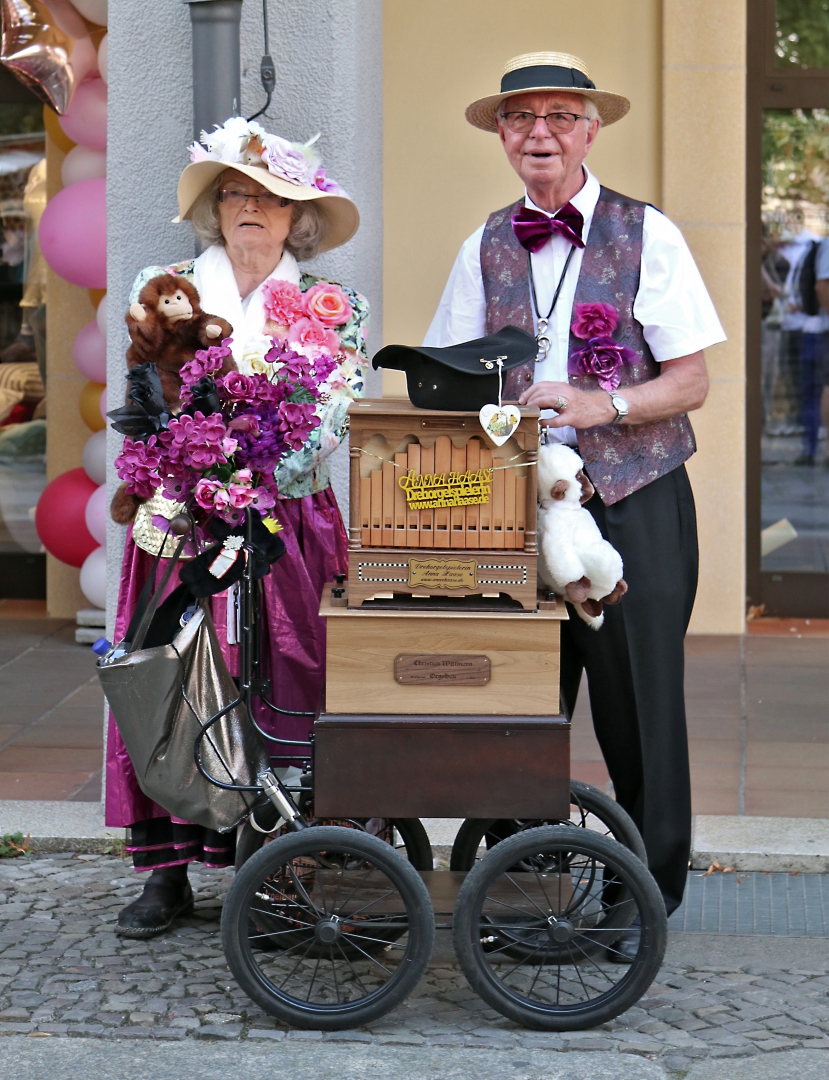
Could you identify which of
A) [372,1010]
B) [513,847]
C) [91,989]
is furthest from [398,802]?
[91,989]

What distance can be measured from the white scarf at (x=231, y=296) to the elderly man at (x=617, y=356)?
41 cm

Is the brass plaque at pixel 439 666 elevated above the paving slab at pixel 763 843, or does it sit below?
above

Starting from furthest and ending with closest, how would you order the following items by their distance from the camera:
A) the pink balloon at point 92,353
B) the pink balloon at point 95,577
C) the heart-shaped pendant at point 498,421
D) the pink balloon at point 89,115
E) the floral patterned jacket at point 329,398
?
the pink balloon at point 95,577 → the pink balloon at point 92,353 → the pink balloon at point 89,115 → the floral patterned jacket at point 329,398 → the heart-shaped pendant at point 498,421

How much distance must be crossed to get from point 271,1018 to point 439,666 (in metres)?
0.88

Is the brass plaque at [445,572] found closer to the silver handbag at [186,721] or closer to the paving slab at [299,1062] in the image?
the silver handbag at [186,721]

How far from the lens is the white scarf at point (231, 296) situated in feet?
11.1

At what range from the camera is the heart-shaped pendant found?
2852 millimetres

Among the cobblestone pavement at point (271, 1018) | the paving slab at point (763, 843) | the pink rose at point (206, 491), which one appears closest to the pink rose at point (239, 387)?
the pink rose at point (206, 491)

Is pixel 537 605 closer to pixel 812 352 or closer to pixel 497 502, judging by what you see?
pixel 497 502

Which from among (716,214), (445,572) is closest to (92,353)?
(716,214)

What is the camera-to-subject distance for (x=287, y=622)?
11.6 ft

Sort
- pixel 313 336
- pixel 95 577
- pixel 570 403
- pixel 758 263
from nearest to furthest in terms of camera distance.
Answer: pixel 570 403
pixel 313 336
pixel 95 577
pixel 758 263

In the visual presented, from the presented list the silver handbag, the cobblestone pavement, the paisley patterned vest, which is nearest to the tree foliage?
the paisley patterned vest

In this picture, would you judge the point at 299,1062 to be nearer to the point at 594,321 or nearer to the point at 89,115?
the point at 594,321
